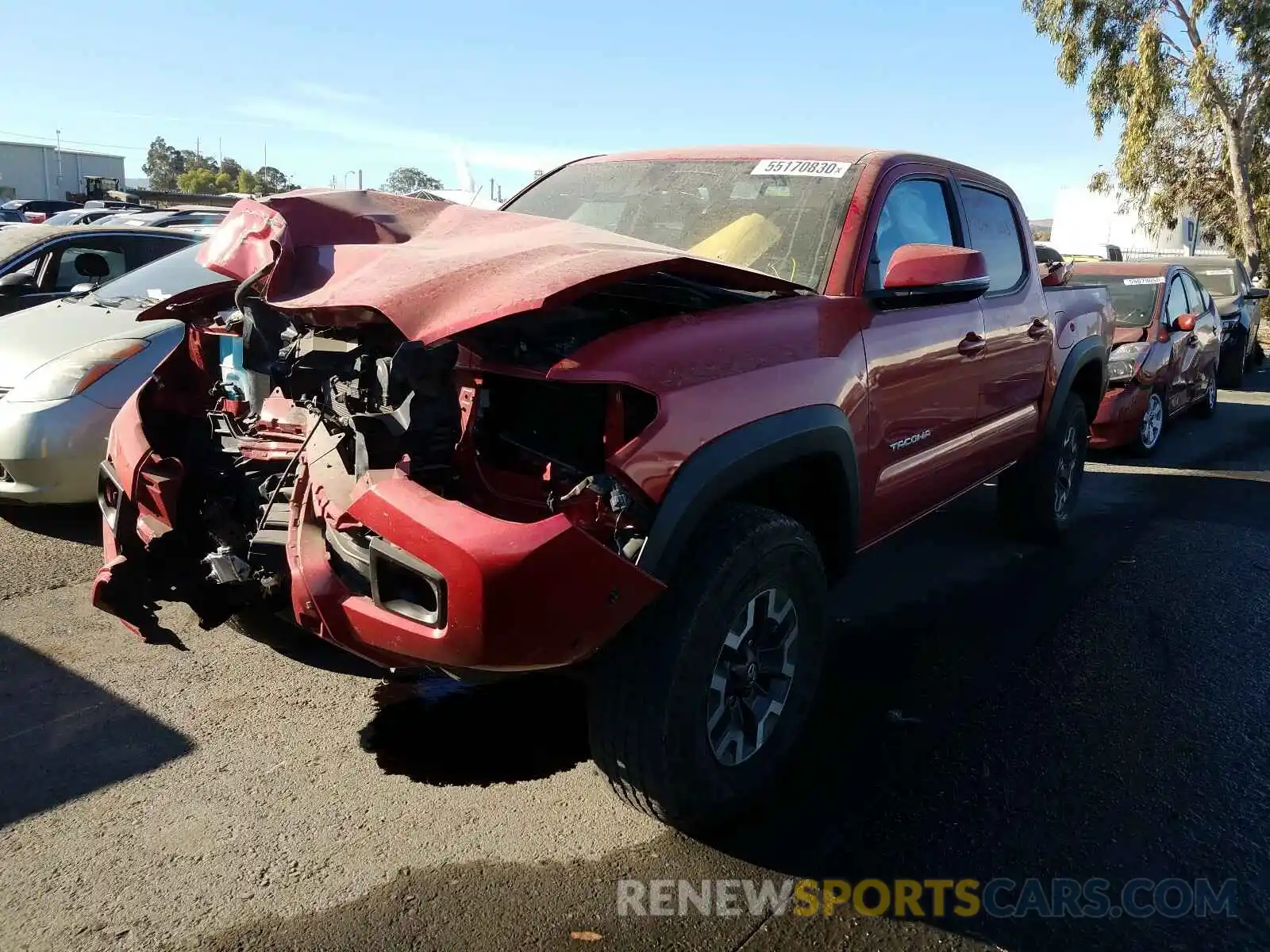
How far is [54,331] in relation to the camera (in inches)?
219

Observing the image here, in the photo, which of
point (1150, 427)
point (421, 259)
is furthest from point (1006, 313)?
point (1150, 427)

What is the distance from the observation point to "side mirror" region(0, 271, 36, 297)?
695 centimetres

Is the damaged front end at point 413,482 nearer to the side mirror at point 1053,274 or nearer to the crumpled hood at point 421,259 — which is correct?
the crumpled hood at point 421,259

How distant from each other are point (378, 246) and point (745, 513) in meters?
1.30

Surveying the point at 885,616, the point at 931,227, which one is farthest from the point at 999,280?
the point at 885,616

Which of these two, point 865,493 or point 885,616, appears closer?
point 865,493

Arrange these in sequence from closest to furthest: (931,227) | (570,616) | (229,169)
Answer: (570,616) < (931,227) < (229,169)

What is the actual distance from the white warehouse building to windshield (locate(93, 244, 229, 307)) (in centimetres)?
5650

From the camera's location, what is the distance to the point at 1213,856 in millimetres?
2924

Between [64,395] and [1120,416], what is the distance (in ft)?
25.0

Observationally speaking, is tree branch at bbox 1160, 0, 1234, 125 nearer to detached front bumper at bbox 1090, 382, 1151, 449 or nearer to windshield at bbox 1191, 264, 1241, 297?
windshield at bbox 1191, 264, 1241, 297

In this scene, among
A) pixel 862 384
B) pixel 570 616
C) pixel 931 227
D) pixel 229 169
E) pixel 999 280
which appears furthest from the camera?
Answer: pixel 229 169

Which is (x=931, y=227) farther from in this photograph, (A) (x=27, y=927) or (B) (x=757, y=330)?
(A) (x=27, y=927)

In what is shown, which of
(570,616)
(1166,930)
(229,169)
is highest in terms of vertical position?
(229,169)
